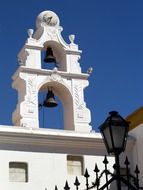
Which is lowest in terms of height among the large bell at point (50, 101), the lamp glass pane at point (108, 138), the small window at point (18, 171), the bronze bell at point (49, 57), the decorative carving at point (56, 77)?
the small window at point (18, 171)

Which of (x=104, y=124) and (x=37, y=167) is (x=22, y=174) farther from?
(x=104, y=124)

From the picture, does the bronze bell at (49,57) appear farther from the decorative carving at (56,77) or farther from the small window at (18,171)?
the small window at (18,171)

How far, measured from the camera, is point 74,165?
15.3 metres

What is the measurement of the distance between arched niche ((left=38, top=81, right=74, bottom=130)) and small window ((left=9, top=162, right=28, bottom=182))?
2.60 meters

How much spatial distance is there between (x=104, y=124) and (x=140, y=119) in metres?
9.12

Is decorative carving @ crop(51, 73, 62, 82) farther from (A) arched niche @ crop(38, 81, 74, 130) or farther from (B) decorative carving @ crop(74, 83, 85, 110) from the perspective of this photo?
(B) decorative carving @ crop(74, 83, 85, 110)

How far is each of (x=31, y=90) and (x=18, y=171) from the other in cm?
294

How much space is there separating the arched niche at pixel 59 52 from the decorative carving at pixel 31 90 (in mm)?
1460

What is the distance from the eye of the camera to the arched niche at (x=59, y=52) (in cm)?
1741

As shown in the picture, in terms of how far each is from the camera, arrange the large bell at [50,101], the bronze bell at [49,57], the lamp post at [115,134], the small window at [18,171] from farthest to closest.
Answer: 1. the bronze bell at [49,57]
2. the large bell at [50,101]
3. the small window at [18,171]
4. the lamp post at [115,134]

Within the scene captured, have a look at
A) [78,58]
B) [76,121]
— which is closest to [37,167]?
[76,121]

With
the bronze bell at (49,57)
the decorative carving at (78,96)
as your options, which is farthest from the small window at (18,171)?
the bronze bell at (49,57)

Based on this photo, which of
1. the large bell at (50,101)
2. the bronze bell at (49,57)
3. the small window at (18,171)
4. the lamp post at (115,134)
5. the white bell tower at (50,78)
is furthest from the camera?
the bronze bell at (49,57)

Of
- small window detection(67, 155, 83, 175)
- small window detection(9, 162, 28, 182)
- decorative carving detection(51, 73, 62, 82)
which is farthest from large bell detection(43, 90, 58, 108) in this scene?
small window detection(9, 162, 28, 182)
